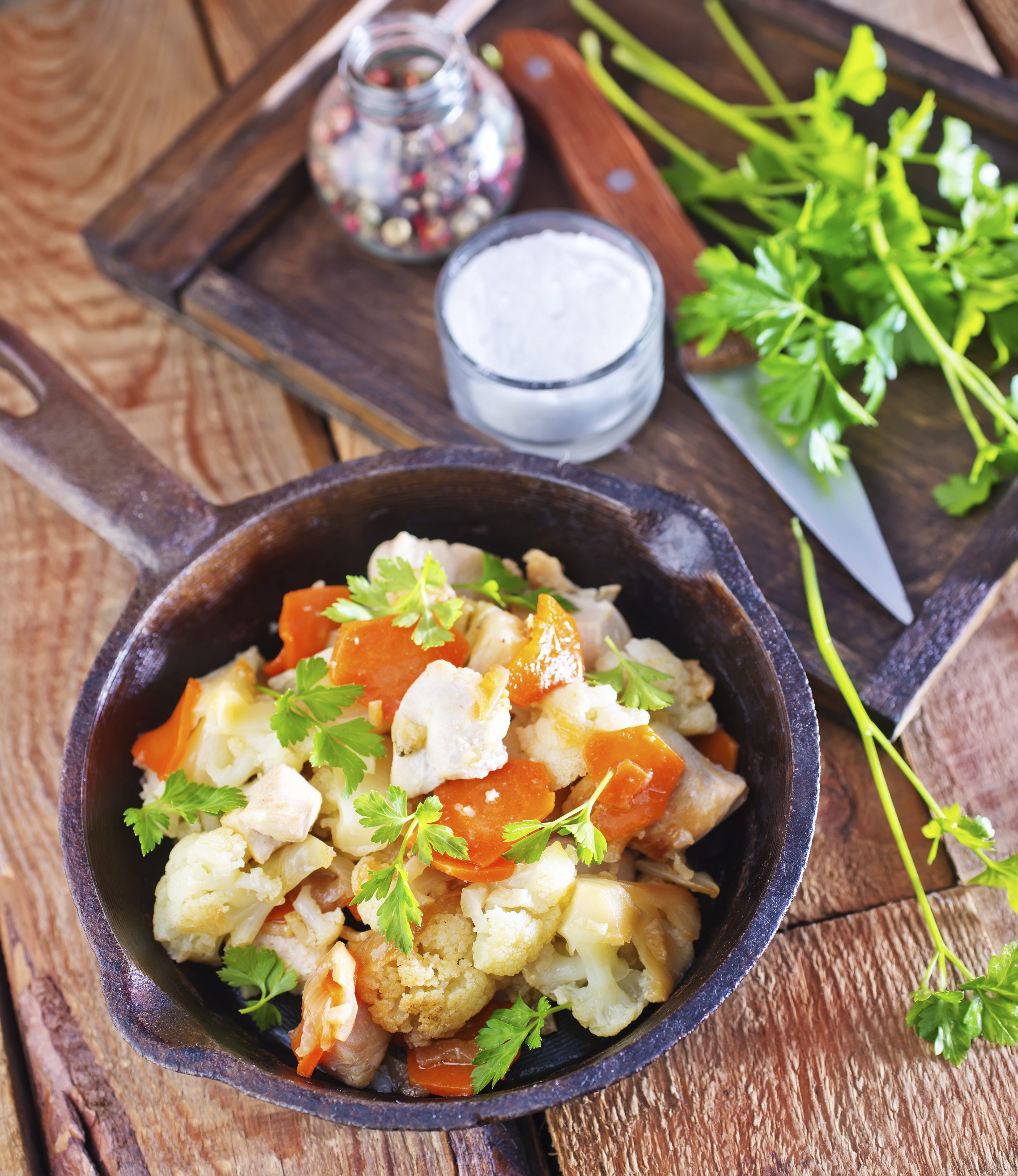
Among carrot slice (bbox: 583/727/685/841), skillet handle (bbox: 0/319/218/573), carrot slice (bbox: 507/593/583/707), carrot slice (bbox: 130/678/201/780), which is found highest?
skillet handle (bbox: 0/319/218/573)

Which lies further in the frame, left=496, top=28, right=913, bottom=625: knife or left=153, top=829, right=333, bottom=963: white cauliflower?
left=496, top=28, right=913, bottom=625: knife

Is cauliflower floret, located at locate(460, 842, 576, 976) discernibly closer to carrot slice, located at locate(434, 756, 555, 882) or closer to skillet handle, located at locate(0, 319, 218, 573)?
carrot slice, located at locate(434, 756, 555, 882)

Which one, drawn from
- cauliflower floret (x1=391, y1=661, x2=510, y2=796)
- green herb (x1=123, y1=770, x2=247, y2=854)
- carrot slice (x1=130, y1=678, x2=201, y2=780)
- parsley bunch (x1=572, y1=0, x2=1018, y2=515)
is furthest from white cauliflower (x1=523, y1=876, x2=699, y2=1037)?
parsley bunch (x1=572, y1=0, x2=1018, y2=515)

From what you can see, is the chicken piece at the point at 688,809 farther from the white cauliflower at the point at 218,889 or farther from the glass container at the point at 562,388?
the glass container at the point at 562,388

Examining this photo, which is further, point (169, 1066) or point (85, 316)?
point (85, 316)

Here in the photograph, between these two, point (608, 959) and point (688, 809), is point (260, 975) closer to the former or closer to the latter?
point (608, 959)

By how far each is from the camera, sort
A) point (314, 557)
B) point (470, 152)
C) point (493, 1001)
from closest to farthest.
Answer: point (493, 1001) < point (314, 557) < point (470, 152)

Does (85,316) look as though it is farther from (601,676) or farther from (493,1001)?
(493,1001)

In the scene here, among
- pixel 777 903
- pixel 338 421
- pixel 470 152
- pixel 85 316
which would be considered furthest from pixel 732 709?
pixel 85 316
